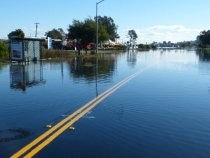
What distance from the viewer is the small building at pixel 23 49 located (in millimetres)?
38606

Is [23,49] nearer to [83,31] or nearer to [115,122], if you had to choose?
[115,122]

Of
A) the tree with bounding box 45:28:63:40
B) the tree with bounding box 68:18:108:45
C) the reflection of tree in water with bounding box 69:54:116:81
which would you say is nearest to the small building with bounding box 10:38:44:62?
the reflection of tree in water with bounding box 69:54:116:81

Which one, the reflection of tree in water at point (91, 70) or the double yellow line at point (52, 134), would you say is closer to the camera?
the double yellow line at point (52, 134)

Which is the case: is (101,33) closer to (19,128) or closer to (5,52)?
(5,52)

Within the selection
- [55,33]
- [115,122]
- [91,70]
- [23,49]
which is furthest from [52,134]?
[55,33]

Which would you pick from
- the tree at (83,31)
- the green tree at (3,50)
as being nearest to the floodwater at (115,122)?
the green tree at (3,50)

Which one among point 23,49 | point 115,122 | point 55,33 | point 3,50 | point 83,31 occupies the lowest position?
point 115,122

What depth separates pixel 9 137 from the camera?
8406 millimetres

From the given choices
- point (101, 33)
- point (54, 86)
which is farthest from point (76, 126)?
point (101, 33)

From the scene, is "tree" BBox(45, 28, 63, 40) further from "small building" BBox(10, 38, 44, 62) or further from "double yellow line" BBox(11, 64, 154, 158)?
"double yellow line" BBox(11, 64, 154, 158)

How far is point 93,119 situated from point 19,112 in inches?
83.0

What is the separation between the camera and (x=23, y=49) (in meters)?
38.7

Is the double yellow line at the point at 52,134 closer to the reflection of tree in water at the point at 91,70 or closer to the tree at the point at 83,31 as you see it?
the reflection of tree in water at the point at 91,70

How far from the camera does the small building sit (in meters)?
38.6
